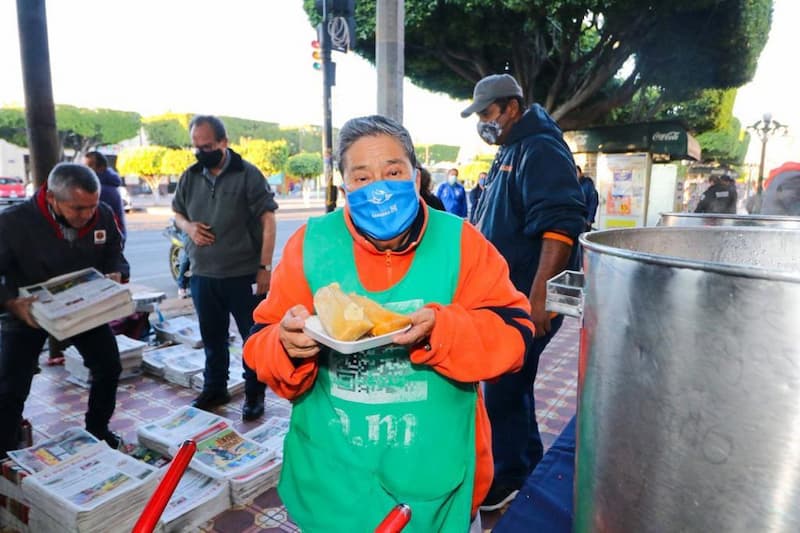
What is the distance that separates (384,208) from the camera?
1.26 m

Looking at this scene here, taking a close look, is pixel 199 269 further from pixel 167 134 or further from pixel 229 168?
pixel 167 134

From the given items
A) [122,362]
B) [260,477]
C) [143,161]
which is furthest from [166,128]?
[260,477]

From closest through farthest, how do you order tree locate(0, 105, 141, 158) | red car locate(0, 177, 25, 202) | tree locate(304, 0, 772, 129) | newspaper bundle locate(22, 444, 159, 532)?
newspaper bundle locate(22, 444, 159, 532) → tree locate(304, 0, 772, 129) → red car locate(0, 177, 25, 202) → tree locate(0, 105, 141, 158)

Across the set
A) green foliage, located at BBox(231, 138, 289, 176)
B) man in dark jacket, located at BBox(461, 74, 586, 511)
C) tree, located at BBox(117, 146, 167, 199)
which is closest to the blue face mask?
man in dark jacket, located at BBox(461, 74, 586, 511)

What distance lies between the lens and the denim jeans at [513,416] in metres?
2.42

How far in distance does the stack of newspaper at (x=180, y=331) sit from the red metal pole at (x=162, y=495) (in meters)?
4.26

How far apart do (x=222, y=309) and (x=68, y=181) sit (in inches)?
53.1

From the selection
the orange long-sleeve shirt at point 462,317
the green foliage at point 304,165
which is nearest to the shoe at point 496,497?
the orange long-sleeve shirt at point 462,317

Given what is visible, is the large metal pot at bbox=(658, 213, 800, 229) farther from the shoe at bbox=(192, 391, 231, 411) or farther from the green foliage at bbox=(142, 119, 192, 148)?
the green foliage at bbox=(142, 119, 192, 148)

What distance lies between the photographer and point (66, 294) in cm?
282

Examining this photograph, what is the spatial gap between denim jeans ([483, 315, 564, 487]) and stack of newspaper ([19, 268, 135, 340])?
2194 millimetres

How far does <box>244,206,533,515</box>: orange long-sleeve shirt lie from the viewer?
1175 mm

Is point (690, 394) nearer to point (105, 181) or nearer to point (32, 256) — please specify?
point (32, 256)

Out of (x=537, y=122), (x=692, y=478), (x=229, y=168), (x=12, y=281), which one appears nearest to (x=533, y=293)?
(x=537, y=122)
